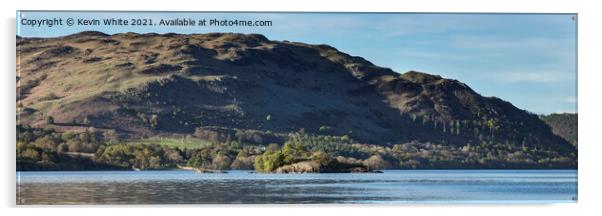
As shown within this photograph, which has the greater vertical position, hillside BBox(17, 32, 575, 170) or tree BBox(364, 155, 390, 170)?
hillside BBox(17, 32, 575, 170)

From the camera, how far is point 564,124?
1575 inches

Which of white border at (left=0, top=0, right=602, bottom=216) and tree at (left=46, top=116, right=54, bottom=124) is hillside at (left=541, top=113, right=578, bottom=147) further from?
tree at (left=46, top=116, right=54, bottom=124)

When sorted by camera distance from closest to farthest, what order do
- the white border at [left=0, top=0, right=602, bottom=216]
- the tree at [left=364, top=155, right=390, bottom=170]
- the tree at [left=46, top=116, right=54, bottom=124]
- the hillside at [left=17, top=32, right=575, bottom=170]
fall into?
1. the white border at [left=0, top=0, right=602, bottom=216]
2. the tree at [left=46, top=116, right=54, bottom=124]
3. the hillside at [left=17, top=32, right=575, bottom=170]
4. the tree at [left=364, top=155, right=390, bottom=170]

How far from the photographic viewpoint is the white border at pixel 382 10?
34188mm

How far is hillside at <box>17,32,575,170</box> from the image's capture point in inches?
1892

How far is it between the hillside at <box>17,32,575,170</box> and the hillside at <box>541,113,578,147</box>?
3.63 ft

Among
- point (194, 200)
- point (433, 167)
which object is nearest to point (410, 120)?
point (433, 167)

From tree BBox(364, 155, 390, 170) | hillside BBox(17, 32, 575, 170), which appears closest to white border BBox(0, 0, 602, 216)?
hillside BBox(17, 32, 575, 170)

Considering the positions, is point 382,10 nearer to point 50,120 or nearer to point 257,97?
point 50,120

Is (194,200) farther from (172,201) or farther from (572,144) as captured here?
(572,144)

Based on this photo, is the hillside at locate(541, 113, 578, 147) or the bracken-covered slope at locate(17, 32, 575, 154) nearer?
the hillside at locate(541, 113, 578, 147)

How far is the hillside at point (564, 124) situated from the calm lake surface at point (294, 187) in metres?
1.37

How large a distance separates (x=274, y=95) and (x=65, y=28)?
1907 centimetres

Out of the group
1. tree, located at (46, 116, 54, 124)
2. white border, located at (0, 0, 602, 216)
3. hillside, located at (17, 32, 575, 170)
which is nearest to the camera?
white border, located at (0, 0, 602, 216)
